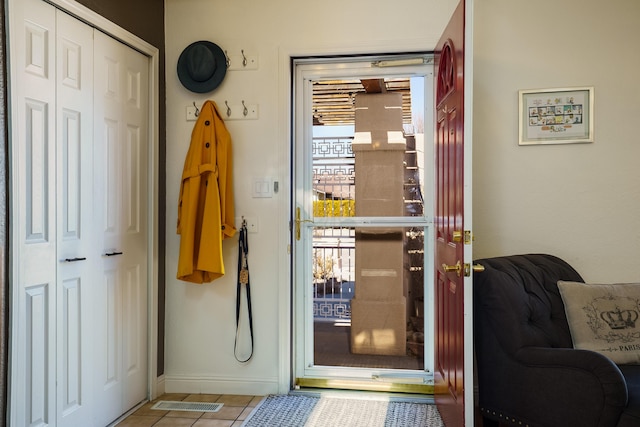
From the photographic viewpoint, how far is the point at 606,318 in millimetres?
2354

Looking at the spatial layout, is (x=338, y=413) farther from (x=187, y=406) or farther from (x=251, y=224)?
(x=251, y=224)

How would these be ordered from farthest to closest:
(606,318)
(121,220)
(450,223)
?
(121,220) < (450,223) < (606,318)

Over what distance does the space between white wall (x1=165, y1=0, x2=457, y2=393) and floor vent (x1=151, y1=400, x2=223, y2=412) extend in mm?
165

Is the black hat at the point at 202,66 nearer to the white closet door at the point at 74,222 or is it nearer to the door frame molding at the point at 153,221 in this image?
the door frame molding at the point at 153,221

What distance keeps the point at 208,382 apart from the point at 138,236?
3.26 feet

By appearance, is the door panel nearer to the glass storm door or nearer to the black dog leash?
the black dog leash

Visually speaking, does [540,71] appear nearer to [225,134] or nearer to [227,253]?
[225,134]

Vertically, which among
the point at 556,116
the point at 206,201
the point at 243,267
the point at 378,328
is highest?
the point at 556,116

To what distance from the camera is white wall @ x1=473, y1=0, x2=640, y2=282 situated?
2.81m

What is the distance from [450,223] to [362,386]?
4.15 feet

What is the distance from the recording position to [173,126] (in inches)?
126

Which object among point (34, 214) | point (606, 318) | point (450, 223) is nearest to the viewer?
point (34, 214)

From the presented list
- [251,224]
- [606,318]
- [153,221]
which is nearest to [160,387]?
[153,221]

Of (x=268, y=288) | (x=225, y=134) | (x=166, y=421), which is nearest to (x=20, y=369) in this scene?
(x=166, y=421)
